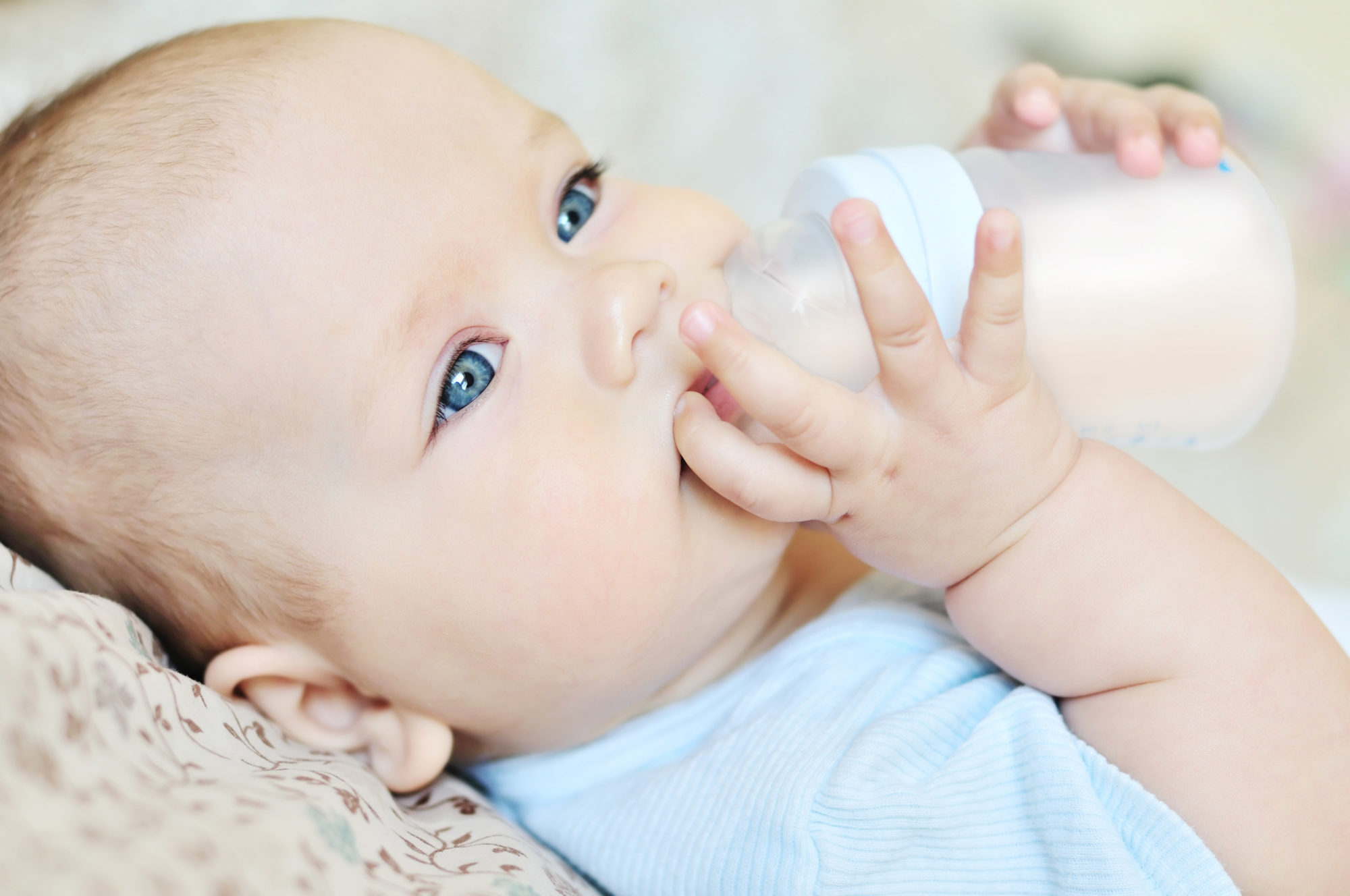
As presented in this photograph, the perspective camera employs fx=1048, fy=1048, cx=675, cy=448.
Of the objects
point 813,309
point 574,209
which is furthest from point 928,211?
point 574,209

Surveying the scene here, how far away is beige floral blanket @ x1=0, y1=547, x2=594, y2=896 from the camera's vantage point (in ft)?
1.68

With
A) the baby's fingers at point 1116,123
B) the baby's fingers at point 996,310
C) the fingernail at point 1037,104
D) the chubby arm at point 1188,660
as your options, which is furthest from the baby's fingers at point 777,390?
the fingernail at point 1037,104

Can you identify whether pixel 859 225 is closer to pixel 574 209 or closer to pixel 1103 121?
pixel 574 209

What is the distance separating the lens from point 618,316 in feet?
2.76

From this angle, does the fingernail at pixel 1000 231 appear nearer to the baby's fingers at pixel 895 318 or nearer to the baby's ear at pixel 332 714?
the baby's fingers at pixel 895 318

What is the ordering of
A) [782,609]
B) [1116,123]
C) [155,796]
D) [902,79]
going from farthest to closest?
1. [902,79]
2. [782,609]
3. [1116,123]
4. [155,796]

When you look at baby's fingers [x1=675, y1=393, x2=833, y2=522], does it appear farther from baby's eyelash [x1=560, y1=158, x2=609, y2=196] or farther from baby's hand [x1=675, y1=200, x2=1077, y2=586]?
baby's eyelash [x1=560, y1=158, x2=609, y2=196]

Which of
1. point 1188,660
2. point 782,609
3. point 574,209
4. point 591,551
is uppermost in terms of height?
point 574,209

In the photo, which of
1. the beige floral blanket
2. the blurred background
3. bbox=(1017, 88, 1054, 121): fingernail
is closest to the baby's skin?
the beige floral blanket

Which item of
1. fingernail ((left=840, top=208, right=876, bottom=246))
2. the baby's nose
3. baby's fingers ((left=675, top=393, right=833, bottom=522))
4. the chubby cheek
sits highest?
fingernail ((left=840, top=208, right=876, bottom=246))

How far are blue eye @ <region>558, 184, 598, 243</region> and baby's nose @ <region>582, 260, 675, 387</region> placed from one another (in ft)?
0.43

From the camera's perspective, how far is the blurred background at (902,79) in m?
1.50

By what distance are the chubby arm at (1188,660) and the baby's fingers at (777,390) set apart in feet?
0.69

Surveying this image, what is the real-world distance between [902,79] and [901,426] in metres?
1.18
